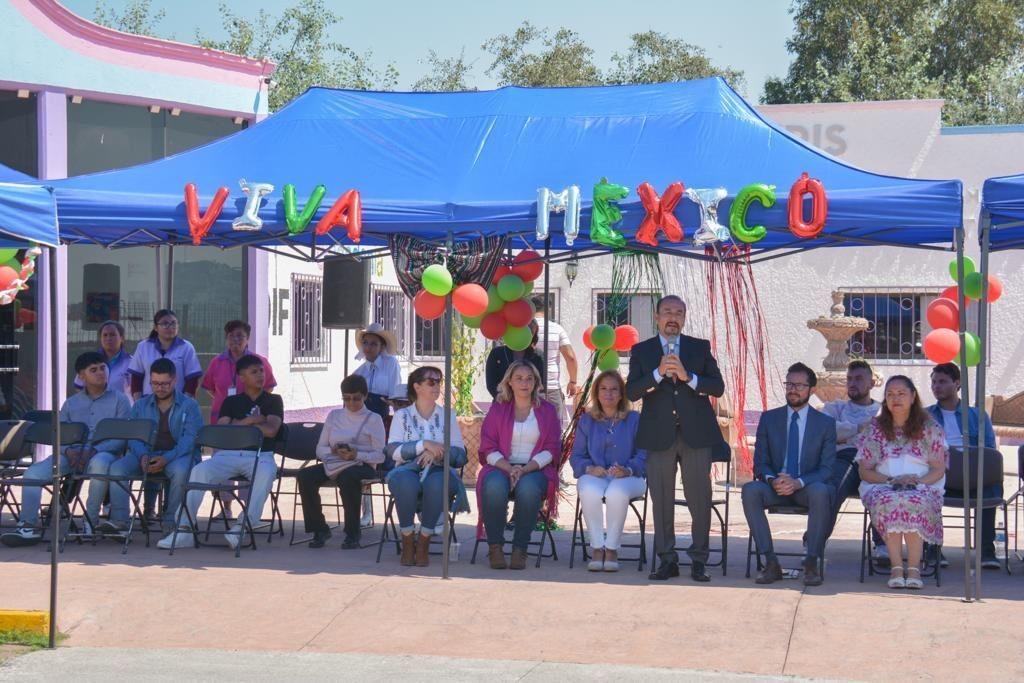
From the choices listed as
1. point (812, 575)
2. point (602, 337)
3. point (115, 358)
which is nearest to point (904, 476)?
point (812, 575)

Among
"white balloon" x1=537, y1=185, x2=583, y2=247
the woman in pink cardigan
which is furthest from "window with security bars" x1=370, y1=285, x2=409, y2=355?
"white balloon" x1=537, y1=185, x2=583, y2=247

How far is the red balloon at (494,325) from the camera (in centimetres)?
1025

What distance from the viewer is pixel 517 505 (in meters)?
9.12

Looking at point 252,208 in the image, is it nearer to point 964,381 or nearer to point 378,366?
point 378,366

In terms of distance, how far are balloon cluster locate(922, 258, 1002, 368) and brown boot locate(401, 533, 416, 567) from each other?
3.40m

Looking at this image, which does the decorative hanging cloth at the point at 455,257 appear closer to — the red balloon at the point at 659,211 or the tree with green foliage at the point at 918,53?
the red balloon at the point at 659,211

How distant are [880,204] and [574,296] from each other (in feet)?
43.7

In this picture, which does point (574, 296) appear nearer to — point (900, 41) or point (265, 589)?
point (265, 589)

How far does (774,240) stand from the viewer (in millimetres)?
9984

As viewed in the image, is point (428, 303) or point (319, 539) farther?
point (319, 539)

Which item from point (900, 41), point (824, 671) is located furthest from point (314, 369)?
point (900, 41)

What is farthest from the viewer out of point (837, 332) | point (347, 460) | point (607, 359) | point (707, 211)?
point (837, 332)

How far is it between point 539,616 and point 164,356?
4621mm

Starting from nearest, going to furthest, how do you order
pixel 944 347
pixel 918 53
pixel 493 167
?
1. pixel 944 347
2. pixel 493 167
3. pixel 918 53
